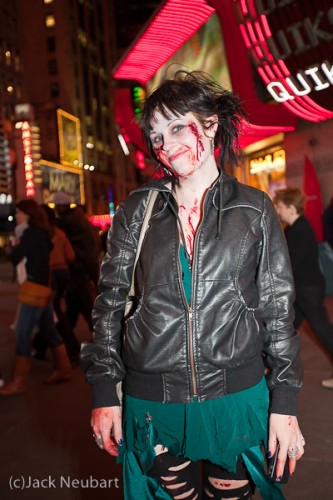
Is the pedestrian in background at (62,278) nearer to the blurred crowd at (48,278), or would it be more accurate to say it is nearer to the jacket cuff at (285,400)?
the blurred crowd at (48,278)

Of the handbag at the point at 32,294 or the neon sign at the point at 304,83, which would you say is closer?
the handbag at the point at 32,294

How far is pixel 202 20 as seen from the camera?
442 inches

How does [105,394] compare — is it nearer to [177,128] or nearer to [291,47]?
[177,128]

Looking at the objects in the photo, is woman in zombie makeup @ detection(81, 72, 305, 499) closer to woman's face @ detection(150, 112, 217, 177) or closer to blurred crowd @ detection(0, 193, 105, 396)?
woman's face @ detection(150, 112, 217, 177)

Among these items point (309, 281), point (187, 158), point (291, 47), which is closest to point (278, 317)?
point (187, 158)

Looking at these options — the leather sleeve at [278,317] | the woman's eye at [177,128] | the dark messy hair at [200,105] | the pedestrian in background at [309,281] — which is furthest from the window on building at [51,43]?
the leather sleeve at [278,317]

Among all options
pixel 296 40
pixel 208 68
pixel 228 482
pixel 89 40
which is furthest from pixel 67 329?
pixel 89 40

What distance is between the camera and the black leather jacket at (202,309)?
1838mm

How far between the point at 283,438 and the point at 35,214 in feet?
14.1

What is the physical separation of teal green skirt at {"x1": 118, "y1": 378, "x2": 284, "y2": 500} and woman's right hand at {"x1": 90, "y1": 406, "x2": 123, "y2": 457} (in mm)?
41

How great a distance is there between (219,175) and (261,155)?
11.7 metres

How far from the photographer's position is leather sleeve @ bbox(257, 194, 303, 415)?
187 cm

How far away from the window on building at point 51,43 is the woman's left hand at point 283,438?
69922 millimetres

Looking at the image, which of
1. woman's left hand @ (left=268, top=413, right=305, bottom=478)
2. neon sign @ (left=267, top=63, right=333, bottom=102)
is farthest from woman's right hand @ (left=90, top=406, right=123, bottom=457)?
neon sign @ (left=267, top=63, right=333, bottom=102)
